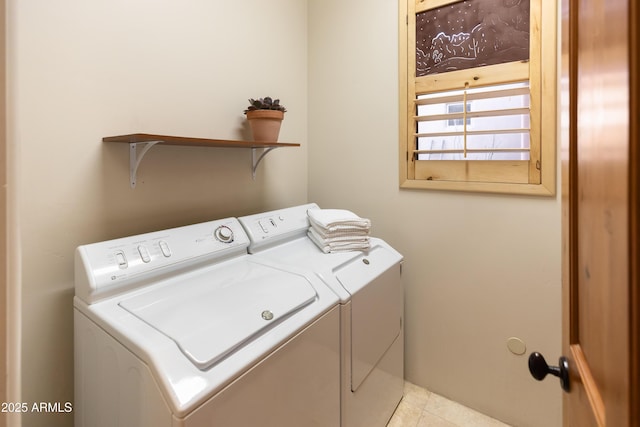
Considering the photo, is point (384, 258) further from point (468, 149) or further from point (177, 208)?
point (177, 208)

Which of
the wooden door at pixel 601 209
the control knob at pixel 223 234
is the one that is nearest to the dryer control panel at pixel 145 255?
the control knob at pixel 223 234

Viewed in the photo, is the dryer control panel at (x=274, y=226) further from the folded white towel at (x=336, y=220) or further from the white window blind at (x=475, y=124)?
the white window blind at (x=475, y=124)

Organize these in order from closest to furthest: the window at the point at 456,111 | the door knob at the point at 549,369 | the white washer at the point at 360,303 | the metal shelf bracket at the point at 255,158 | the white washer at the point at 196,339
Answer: the door knob at the point at 549,369, the white washer at the point at 196,339, the white washer at the point at 360,303, the window at the point at 456,111, the metal shelf bracket at the point at 255,158

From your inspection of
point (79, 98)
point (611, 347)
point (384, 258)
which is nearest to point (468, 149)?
point (384, 258)

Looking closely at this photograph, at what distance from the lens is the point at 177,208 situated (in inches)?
62.1

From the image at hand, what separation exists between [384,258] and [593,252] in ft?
4.09

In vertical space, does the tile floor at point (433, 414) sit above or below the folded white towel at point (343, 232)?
below

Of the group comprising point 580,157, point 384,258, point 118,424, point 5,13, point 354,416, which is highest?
point 5,13

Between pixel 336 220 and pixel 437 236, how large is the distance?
62 centimetres

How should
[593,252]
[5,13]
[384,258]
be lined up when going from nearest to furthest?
[5,13], [593,252], [384,258]

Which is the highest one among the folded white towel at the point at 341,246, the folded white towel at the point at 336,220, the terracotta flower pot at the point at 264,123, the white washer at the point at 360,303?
the terracotta flower pot at the point at 264,123

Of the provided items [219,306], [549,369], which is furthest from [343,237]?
[549,369]

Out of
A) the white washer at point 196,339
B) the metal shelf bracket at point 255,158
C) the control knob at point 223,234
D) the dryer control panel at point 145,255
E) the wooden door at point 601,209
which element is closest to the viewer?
the wooden door at point 601,209

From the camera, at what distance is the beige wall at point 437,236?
165 cm
